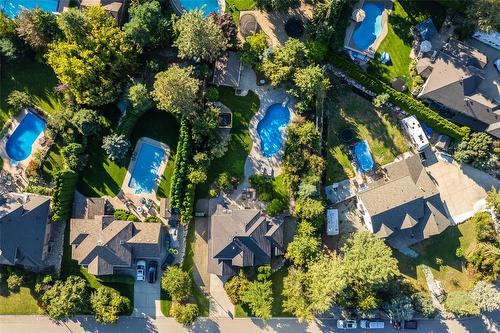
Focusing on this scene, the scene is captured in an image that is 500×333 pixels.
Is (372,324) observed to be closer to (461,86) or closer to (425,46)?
(461,86)

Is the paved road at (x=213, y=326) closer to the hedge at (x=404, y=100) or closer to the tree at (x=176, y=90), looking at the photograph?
the hedge at (x=404, y=100)

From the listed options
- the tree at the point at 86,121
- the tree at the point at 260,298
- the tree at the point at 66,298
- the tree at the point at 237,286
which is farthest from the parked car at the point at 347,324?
the tree at the point at 86,121

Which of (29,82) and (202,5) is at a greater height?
(202,5)

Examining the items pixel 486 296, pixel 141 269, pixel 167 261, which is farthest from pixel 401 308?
pixel 141 269

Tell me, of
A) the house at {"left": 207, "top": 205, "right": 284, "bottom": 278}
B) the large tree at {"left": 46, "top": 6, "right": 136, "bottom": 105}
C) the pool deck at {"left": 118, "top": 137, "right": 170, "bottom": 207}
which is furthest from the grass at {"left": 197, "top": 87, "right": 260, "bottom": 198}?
the large tree at {"left": 46, "top": 6, "right": 136, "bottom": 105}

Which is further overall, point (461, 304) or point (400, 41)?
point (400, 41)

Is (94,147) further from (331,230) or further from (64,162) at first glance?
(331,230)

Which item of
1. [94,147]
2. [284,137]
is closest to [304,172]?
[284,137]
